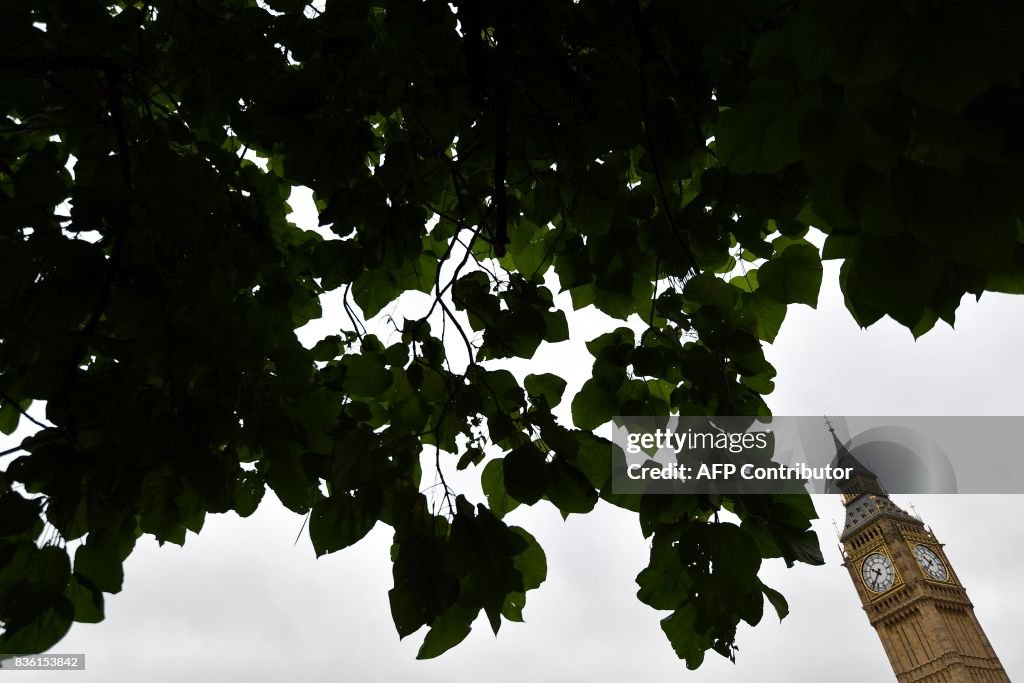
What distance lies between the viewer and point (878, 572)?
5200 cm

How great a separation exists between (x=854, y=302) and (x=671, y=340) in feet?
2.08

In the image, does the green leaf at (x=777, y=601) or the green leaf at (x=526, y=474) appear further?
the green leaf at (x=526, y=474)

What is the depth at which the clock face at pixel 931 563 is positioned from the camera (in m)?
50.3

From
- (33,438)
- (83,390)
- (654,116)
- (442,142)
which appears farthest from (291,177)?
(654,116)

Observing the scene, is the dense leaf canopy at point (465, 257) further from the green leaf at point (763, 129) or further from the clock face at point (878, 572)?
the clock face at point (878, 572)

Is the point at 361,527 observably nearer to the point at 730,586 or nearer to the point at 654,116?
the point at 730,586

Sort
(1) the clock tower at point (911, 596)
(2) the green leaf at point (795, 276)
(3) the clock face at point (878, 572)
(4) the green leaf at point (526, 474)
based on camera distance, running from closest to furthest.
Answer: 1. (4) the green leaf at point (526, 474)
2. (2) the green leaf at point (795, 276)
3. (1) the clock tower at point (911, 596)
4. (3) the clock face at point (878, 572)

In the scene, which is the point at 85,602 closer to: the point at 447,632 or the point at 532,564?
the point at 447,632

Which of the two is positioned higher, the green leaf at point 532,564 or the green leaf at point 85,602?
the green leaf at point 85,602

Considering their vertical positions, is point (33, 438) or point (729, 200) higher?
point (729, 200)

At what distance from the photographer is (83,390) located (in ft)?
4.21

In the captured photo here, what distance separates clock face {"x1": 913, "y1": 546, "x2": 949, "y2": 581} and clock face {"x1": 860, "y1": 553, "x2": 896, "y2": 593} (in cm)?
221

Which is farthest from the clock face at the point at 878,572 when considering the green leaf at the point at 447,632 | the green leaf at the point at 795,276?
the green leaf at the point at 447,632

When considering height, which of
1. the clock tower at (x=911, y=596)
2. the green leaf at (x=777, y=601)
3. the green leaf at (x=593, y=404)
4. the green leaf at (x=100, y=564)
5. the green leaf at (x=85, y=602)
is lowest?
the green leaf at (x=777, y=601)
